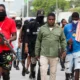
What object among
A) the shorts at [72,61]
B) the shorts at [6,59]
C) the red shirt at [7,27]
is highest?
the red shirt at [7,27]

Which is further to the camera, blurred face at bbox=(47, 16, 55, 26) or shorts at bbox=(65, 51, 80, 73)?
shorts at bbox=(65, 51, 80, 73)

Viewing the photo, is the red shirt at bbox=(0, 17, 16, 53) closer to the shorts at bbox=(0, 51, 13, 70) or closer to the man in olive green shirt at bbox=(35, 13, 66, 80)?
the shorts at bbox=(0, 51, 13, 70)

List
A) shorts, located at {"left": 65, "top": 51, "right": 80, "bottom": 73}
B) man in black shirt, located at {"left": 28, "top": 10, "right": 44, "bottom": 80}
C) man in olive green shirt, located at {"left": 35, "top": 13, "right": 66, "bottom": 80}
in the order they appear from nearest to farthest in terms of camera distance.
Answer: man in olive green shirt, located at {"left": 35, "top": 13, "right": 66, "bottom": 80}, shorts, located at {"left": 65, "top": 51, "right": 80, "bottom": 73}, man in black shirt, located at {"left": 28, "top": 10, "right": 44, "bottom": 80}

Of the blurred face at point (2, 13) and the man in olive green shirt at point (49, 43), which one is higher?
the blurred face at point (2, 13)

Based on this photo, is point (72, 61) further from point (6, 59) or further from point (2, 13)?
point (2, 13)

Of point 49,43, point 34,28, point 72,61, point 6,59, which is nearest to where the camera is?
point 6,59

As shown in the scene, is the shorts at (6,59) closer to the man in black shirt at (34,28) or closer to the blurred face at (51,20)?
the blurred face at (51,20)

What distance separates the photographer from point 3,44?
877 cm

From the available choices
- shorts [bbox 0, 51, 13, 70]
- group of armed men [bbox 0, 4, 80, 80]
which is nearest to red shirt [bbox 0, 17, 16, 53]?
group of armed men [bbox 0, 4, 80, 80]

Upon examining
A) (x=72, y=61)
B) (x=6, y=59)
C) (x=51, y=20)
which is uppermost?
(x=51, y=20)

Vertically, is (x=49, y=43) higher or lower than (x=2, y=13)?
lower

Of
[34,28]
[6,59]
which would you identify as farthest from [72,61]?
[6,59]

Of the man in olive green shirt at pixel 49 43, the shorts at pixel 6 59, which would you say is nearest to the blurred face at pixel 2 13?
the shorts at pixel 6 59

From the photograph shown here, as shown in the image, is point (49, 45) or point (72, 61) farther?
point (72, 61)
